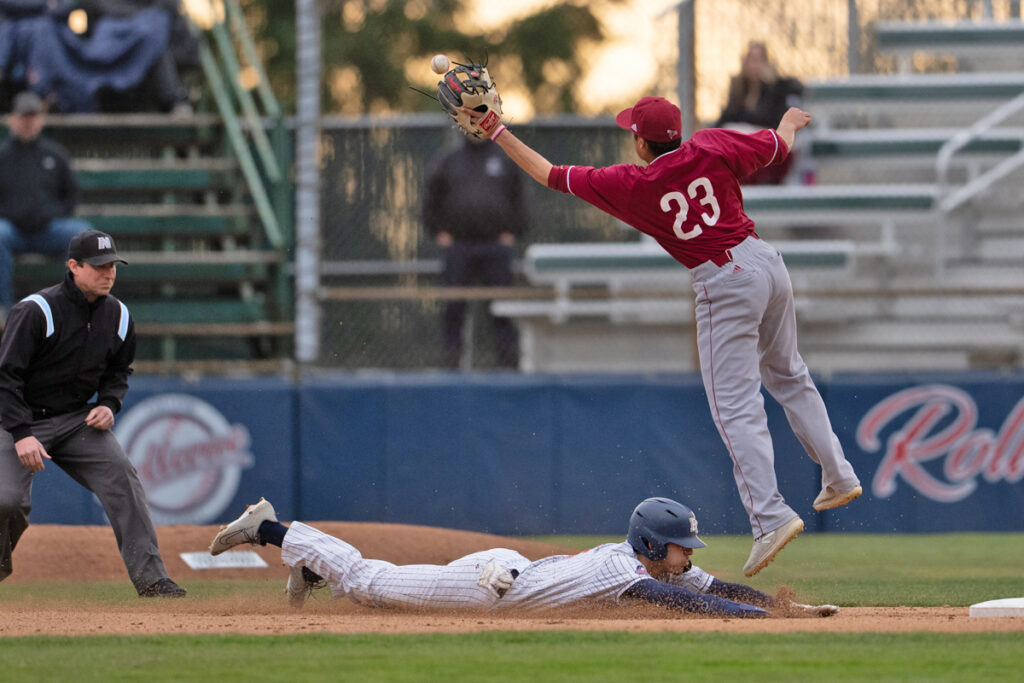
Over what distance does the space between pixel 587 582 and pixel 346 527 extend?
136 inches

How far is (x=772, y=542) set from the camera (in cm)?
694

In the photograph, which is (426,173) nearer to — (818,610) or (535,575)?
(535,575)

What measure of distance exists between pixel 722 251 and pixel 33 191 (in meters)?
8.46

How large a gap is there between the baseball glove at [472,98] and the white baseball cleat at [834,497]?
7.90 ft

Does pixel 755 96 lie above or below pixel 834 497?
above

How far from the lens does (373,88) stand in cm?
3058

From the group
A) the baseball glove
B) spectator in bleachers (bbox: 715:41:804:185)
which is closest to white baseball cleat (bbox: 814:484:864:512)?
the baseball glove

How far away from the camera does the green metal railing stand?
1504 centimetres

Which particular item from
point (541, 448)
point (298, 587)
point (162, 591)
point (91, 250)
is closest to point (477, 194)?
point (541, 448)

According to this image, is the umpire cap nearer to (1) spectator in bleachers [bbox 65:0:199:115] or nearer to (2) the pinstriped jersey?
(2) the pinstriped jersey

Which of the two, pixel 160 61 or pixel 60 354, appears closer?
pixel 60 354

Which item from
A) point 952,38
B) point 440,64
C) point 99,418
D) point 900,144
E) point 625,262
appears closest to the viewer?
point 440,64

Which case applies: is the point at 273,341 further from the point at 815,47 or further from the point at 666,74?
the point at 815,47

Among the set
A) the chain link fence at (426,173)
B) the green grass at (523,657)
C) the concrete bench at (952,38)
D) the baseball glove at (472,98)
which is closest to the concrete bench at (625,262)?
the chain link fence at (426,173)
